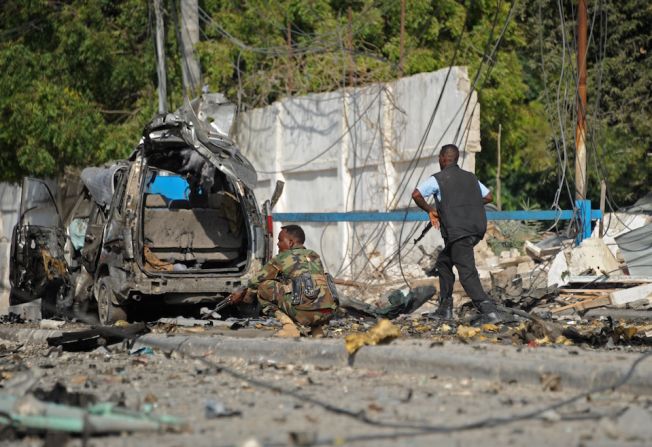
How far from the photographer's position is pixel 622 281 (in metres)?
12.2

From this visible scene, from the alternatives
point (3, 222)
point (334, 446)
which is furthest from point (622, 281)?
point (3, 222)

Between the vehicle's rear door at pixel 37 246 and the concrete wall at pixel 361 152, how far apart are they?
432 centimetres

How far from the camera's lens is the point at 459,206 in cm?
996

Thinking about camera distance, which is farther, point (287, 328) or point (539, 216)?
point (539, 216)

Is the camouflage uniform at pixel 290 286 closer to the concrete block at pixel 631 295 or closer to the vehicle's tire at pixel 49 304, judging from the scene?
the concrete block at pixel 631 295

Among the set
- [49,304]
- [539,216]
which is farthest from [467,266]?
[49,304]

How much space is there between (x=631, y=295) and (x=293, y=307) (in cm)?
435

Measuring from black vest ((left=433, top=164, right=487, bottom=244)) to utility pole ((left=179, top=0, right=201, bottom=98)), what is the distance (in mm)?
9542

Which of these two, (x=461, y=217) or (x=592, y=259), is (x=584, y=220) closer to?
(x=592, y=259)

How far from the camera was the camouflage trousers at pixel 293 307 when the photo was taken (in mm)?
8773

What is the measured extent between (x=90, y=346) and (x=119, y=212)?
225 cm

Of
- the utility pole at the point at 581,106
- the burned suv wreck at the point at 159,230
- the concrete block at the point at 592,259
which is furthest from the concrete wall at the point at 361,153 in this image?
the burned suv wreck at the point at 159,230

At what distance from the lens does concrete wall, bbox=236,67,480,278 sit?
15.0 metres

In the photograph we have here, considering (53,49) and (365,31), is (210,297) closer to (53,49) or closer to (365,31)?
(365,31)
